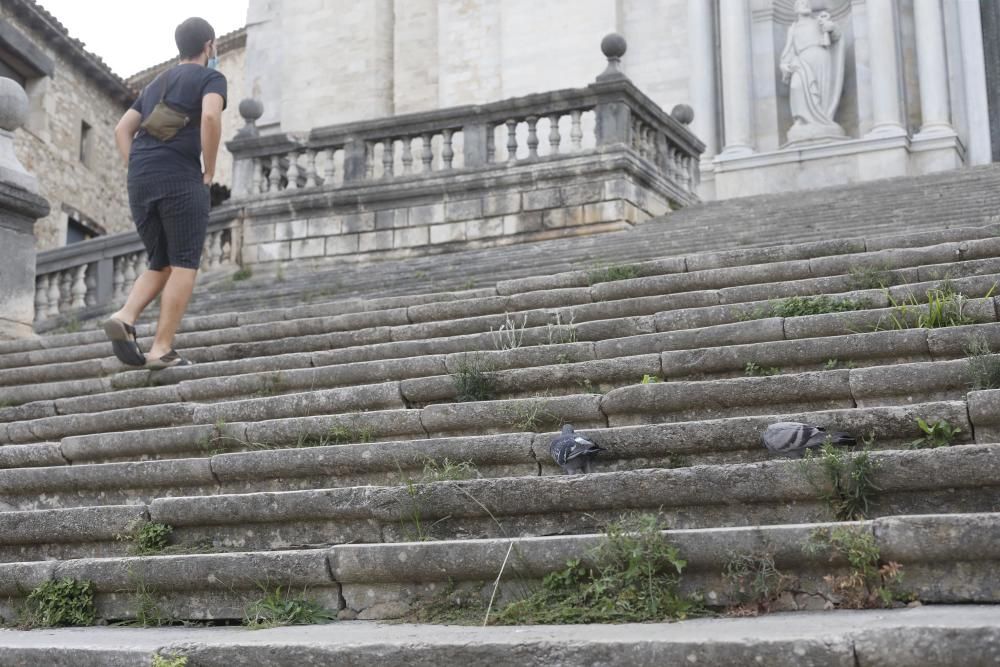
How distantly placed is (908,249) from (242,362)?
3.67 m

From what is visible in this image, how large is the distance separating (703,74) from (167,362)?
11.5m

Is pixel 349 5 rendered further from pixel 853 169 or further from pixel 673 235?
pixel 673 235

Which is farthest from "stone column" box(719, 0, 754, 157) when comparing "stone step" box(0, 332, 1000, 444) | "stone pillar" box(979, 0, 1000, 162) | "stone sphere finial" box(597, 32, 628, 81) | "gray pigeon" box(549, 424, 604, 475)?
"gray pigeon" box(549, 424, 604, 475)

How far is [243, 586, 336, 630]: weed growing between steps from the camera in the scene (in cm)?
358

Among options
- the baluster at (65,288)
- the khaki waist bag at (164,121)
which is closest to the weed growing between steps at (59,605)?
the khaki waist bag at (164,121)

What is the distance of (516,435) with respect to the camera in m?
4.38

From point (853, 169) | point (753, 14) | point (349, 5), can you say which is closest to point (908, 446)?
point (853, 169)

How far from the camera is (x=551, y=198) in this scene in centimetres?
1176

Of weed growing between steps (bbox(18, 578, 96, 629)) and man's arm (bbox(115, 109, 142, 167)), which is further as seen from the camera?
man's arm (bbox(115, 109, 142, 167))

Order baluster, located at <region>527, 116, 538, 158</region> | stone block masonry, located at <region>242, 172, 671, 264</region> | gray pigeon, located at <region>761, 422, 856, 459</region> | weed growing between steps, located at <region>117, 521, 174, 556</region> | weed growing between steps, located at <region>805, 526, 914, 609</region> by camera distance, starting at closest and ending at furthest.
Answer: weed growing between steps, located at <region>805, 526, 914, 609</region> < gray pigeon, located at <region>761, 422, 856, 459</region> < weed growing between steps, located at <region>117, 521, 174, 556</region> < stone block masonry, located at <region>242, 172, 671, 264</region> < baluster, located at <region>527, 116, 538, 158</region>

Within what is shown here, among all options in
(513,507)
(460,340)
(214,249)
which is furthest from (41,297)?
(513,507)

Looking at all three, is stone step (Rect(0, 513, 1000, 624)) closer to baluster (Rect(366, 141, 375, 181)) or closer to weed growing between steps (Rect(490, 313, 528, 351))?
weed growing between steps (Rect(490, 313, 528, 351))

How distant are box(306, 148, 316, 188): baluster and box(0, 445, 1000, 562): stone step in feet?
28.5

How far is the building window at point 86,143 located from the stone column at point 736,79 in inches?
519
